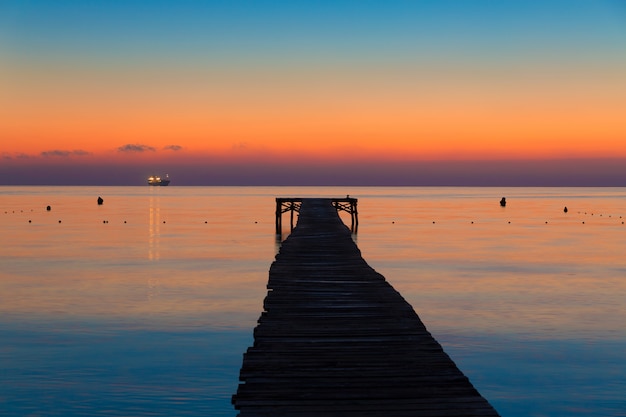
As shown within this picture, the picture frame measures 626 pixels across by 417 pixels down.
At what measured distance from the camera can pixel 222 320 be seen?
21047 mm

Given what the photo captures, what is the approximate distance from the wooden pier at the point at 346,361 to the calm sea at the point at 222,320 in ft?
7.83

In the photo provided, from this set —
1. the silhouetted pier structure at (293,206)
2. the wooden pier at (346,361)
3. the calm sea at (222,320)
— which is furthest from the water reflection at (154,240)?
the wooden pier at (346,361)

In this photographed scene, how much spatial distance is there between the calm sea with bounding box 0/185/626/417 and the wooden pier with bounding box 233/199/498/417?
2.39 meters

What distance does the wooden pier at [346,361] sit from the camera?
7898 millimetres

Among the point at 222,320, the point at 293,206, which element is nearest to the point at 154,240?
the point at 293,206

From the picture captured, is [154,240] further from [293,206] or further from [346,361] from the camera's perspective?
[346,361]

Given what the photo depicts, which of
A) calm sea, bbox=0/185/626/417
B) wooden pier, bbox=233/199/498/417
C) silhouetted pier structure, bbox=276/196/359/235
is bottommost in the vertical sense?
calm sea, bbox=0/185/626/417

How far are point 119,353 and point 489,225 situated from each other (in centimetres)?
5843

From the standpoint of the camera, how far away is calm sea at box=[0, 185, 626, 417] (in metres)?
13.8

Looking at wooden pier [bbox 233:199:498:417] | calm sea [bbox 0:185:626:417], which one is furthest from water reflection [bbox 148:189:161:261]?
wooden pier [bbox 233:199:498:417]

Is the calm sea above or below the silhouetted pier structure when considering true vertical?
below

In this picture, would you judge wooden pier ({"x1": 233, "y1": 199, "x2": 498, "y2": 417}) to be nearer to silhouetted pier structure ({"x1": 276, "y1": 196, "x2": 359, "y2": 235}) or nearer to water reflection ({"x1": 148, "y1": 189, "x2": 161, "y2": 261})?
water reflection ({"x1": 148, "y1": 189, "x2": 161, "y2": 261})

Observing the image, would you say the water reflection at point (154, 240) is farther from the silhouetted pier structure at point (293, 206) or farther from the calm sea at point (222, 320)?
the silhouetted pier structure at point (293, 206)

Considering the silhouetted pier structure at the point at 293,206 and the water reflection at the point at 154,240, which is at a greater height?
the silhouetted pier structure at the point at 293,206
